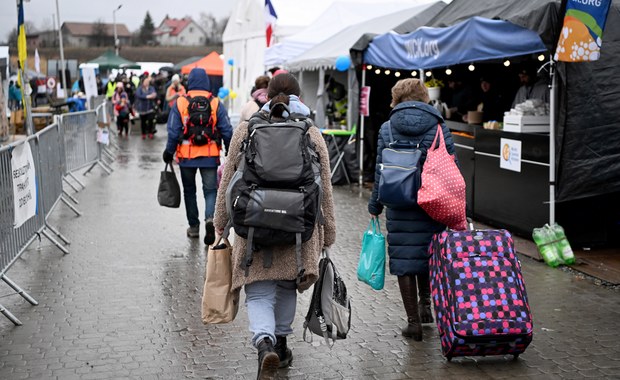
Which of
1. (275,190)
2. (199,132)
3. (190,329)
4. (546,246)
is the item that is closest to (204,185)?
(199,132)

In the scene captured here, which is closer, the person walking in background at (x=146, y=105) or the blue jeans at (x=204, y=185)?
the blue jeans at (x=204, y=185)

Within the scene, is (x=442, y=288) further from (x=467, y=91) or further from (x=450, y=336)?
(x=467, y=91)

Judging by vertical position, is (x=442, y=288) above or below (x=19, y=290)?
above

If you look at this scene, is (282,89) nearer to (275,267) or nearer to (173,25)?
(275,267)

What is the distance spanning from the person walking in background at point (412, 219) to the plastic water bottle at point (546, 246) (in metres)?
2.85

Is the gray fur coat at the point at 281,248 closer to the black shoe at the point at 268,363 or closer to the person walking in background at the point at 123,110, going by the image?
the black shoe at the point at 268,363

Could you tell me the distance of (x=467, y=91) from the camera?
12773mm

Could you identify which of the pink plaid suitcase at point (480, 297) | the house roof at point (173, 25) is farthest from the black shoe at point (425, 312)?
the house roof at point (173, 25)

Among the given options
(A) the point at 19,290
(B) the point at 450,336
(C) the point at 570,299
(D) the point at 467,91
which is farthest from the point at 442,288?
(D) the point at 467,91

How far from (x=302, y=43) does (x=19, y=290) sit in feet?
44.8

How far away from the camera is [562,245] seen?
26.9 feet

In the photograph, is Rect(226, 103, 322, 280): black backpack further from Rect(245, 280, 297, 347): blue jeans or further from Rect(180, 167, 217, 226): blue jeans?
Rect(180, 167, 217, 226): blue jeans

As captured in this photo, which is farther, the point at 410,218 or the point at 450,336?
the point at 410,218

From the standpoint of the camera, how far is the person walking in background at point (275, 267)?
473 centimetres
